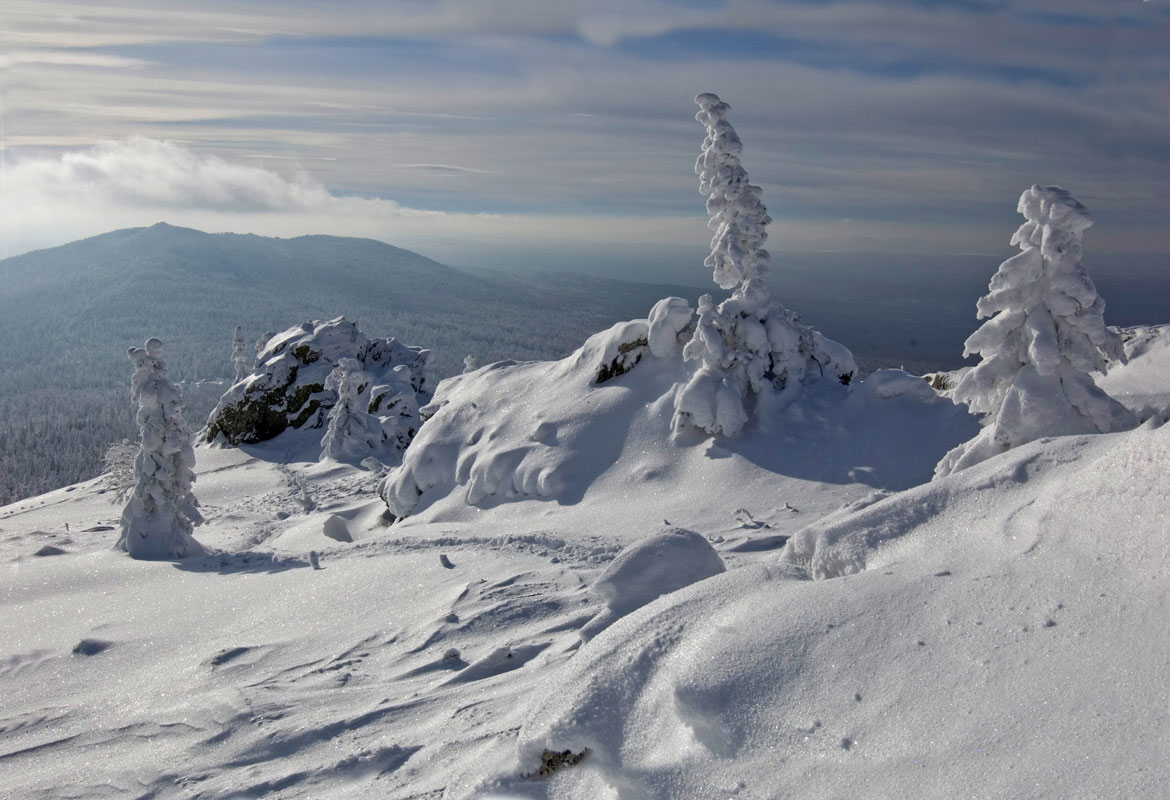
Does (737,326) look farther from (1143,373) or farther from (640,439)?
(1143,373)

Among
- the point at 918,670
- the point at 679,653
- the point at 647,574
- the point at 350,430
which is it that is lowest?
the point at 350,430

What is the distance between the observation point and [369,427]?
42.3 metres

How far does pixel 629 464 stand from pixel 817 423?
5444 mm

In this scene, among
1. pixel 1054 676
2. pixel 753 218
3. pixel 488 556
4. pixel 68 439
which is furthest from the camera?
pixel 68 439

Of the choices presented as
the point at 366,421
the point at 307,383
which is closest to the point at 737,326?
the point at 366,421

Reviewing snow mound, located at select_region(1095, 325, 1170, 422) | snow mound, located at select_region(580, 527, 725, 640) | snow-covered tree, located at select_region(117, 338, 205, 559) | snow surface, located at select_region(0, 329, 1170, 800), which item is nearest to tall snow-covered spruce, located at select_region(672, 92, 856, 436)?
snow surface, located at select_region(0, 329, 1170, 800)

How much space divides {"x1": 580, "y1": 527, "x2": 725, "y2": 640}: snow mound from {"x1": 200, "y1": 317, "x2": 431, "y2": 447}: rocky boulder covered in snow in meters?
36.5

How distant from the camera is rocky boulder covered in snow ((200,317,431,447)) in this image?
47625 millimetres

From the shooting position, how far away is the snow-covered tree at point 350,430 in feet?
135

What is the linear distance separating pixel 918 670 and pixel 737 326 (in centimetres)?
1708

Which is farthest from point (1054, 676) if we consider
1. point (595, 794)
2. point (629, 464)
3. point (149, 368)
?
point (149, 368)

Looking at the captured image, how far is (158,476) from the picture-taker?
22.8 metres

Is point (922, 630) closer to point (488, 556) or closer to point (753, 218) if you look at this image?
point (488, 556)

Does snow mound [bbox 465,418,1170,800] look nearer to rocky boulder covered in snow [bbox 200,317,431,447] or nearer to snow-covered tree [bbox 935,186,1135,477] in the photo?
snow-covered tree [bbox 935,186,1135,477]
